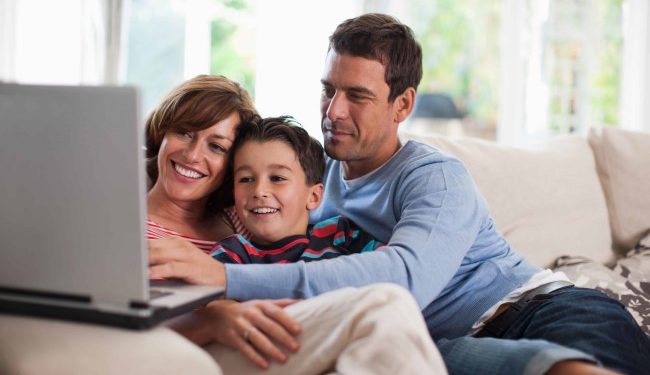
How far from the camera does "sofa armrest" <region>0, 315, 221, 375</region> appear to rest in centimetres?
125

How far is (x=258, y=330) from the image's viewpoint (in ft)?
4.71

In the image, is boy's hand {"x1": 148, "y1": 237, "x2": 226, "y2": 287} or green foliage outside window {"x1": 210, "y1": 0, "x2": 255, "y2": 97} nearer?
boy's hand {"x1": 148, "y1": 237, "x2": 226, "y2": 287}

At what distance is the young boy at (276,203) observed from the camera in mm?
1885

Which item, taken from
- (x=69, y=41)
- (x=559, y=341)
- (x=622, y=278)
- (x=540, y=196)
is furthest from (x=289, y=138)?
(x=69, y=41)

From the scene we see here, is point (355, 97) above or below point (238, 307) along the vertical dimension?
above

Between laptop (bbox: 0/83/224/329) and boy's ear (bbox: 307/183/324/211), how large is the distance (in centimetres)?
76

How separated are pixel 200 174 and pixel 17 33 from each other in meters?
2.57

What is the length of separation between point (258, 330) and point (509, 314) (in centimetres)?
68

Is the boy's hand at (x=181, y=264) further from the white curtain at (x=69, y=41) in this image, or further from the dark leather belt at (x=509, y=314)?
the white curtain at (x=69, y=41)

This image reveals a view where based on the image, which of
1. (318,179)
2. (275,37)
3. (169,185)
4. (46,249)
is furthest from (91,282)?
(275,37)

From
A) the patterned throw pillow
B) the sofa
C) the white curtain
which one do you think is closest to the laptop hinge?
the sofa

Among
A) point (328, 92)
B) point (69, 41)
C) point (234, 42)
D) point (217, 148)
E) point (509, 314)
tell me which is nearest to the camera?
point (509, 314)

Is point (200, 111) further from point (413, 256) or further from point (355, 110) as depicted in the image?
point (413, 256)

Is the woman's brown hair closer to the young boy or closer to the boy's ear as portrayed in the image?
the young boy
